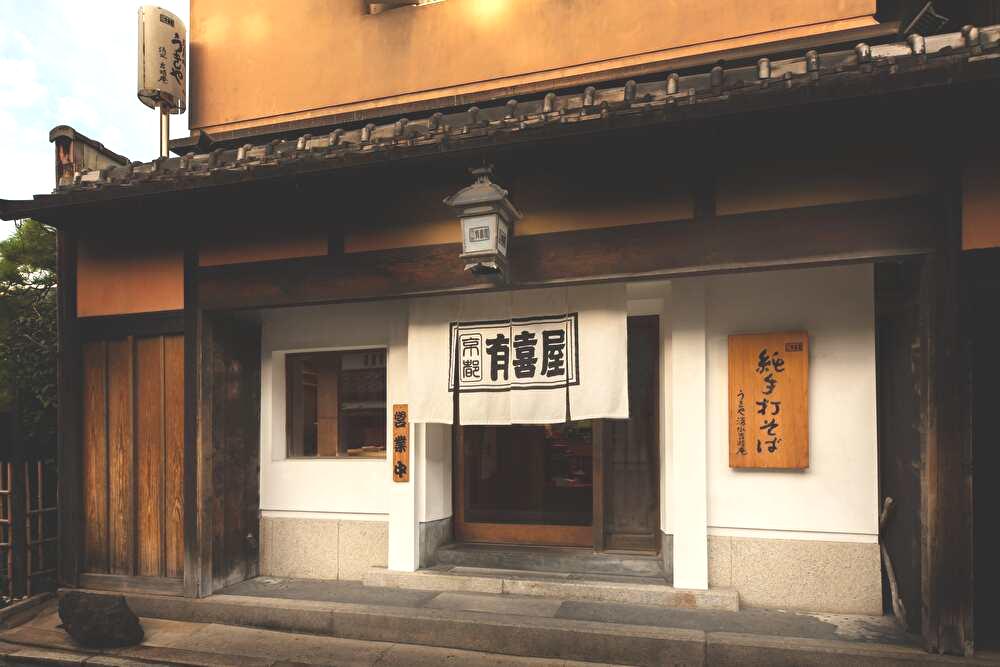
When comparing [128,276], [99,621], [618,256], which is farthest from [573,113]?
[99,621]

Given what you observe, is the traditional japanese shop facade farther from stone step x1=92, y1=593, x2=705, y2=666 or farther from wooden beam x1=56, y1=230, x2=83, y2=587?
stone step x1=92, y1=593, x2=705, y2=666

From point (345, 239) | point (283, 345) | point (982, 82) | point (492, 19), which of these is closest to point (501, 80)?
point (492, 19)

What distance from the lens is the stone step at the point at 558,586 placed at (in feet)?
20.5

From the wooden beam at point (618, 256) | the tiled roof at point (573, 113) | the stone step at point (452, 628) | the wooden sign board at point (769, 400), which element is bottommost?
the stone step at point (452, 628)

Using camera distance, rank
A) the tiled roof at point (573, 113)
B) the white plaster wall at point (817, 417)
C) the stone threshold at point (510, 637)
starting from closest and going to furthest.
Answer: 1. the tiled roof at point (573, 113)
2. the stone threshold at point (510, 637)
3. the white plaster wall at point (817, 417)

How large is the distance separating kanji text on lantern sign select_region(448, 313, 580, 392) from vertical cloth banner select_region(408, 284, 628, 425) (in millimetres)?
11

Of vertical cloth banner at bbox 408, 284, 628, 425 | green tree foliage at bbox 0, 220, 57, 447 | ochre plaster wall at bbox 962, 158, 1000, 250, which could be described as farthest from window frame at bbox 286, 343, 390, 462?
ochre plaster wall at bbox 962, 158, 1000, 250

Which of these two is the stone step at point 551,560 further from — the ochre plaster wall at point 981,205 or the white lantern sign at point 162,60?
the white lantern sign at point 162,60

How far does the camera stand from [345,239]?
22.0 ft

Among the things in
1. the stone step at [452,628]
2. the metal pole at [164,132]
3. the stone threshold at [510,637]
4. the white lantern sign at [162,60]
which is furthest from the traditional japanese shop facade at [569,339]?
the white lantern sign at [162,60]

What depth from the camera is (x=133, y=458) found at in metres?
7.37

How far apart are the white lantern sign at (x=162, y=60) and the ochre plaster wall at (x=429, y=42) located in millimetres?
235

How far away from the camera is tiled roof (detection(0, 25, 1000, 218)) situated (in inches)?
179

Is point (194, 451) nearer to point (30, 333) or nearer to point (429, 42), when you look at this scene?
point (30, 333)
